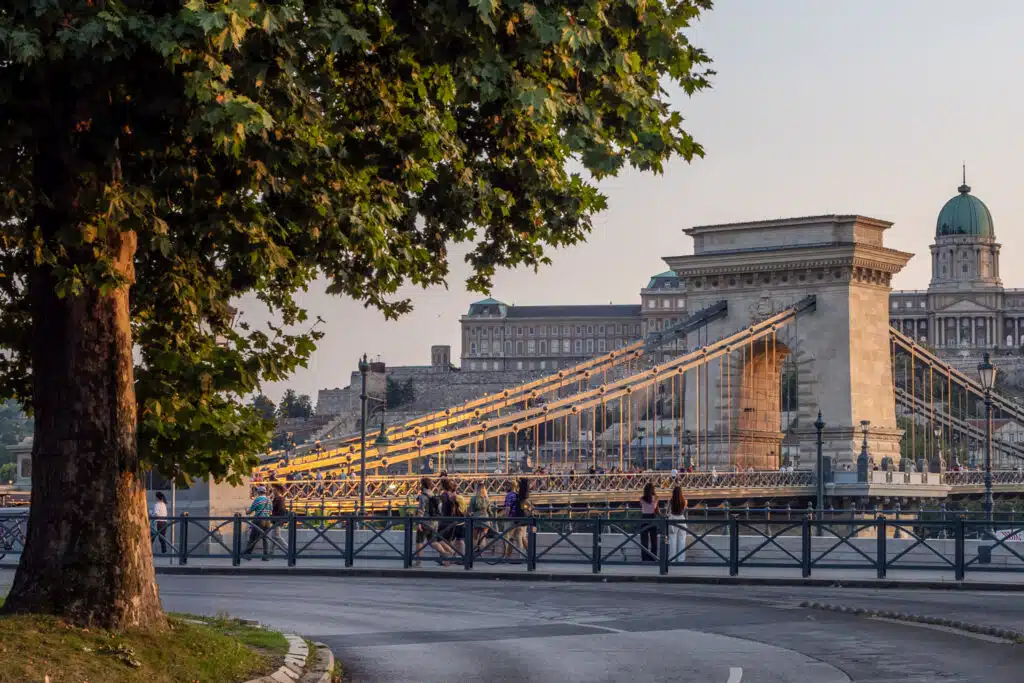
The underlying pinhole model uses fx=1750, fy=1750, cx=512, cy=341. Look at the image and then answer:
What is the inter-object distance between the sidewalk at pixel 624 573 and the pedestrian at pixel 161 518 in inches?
13.6

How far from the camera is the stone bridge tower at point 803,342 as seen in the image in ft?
262

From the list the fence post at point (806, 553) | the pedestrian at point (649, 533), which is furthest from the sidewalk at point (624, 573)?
the pedestrian at point (649, 533)

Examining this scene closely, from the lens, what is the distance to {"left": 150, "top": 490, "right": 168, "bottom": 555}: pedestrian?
32.9 metres

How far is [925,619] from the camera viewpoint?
792 inches

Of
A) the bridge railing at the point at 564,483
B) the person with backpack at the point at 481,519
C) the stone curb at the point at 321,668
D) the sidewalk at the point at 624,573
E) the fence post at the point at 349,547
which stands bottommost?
the stone curb at the point at 321,668

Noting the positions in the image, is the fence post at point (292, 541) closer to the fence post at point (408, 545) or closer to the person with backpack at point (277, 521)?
the person with backpack at point (277, 521)

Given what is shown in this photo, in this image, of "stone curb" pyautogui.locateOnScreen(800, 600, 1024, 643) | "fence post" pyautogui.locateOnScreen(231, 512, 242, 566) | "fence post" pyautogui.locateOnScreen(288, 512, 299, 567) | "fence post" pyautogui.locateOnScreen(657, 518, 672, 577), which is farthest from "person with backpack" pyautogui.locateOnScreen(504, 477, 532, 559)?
"stone curb" pyautogui.locateOnScreen(800, 600, 1024, 643)

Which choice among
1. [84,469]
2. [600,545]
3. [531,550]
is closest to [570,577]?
[600,545]

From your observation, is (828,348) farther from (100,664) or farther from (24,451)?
(100,664)

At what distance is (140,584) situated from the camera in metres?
14.2

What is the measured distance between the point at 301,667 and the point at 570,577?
1496 cm

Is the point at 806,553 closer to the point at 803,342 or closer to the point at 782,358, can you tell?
the point at 803,342

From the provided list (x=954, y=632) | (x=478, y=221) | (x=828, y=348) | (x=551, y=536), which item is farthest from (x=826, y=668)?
(x=828, y=348)

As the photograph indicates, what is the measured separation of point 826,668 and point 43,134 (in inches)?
319
